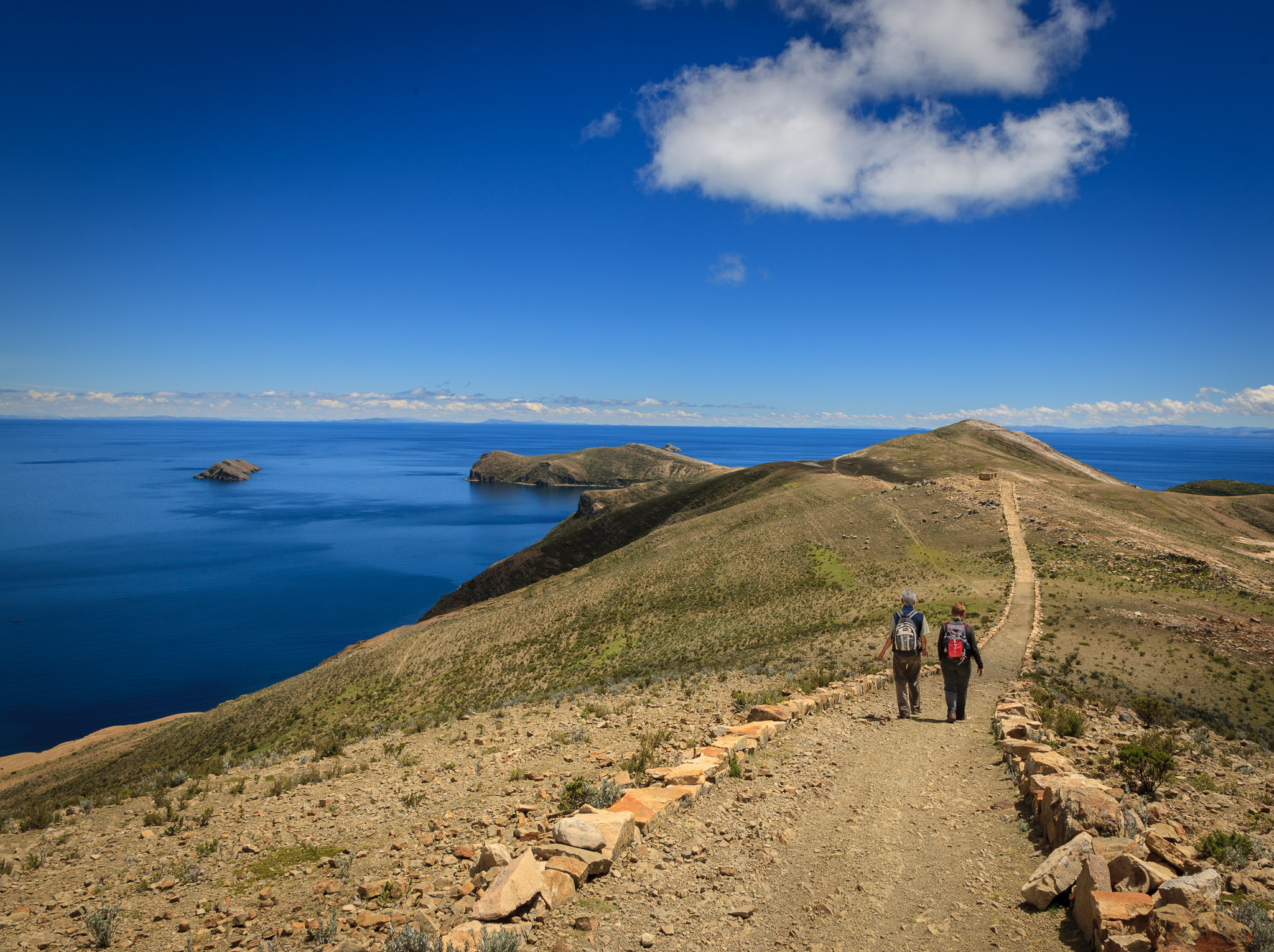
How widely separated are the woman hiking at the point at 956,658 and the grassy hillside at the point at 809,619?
388 centimetres

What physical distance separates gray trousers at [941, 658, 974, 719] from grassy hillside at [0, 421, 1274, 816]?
387 cm

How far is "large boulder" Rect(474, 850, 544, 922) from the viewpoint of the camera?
5750mm

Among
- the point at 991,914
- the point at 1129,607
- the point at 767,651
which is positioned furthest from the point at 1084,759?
the point at 1129,607

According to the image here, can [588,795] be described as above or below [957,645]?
below

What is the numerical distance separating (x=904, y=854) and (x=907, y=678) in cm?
630

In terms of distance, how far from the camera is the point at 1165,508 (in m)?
52.2

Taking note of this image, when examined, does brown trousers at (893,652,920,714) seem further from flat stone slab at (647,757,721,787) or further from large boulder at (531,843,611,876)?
large boulder at (531,843,611,876)

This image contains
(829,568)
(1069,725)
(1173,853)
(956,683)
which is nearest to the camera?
(1173,853)

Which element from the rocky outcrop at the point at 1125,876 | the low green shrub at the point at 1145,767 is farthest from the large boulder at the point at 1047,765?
the low green shrub at the point at 1145,767

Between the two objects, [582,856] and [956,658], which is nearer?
[582,856]

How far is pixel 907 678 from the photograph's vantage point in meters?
12.9

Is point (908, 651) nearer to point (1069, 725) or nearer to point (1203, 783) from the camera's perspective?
point (1069, 725)

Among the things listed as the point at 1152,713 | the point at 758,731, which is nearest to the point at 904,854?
the point at 758,731

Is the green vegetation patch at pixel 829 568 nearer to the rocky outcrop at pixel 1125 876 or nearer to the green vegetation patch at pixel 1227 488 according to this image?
the rocky outcrop at pixel 1125 876
